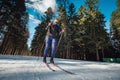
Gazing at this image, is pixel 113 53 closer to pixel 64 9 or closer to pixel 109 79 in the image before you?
pixel 64 9

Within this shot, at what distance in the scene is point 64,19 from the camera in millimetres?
30859

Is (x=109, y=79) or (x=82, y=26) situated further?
(x=82, y=26)

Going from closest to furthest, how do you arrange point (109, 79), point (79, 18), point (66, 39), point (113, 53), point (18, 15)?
1. point (109, 79)
2. point (18, 15)
3. point (66, 39)
4. point (79, 18)
5. point (113, 53)

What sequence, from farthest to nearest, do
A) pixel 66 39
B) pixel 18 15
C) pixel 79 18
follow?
pixel 79 18 → pixel 66 39 → pixel 18 15

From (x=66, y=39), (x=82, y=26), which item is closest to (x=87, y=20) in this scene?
(x=82, y=26)

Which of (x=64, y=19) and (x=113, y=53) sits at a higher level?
(x=64, y=19)

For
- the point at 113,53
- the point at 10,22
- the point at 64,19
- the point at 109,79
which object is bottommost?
the point at 109,79

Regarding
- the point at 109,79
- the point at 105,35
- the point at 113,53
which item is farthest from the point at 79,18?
the point at 109,79

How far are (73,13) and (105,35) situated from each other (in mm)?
8154

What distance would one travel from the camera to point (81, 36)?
31234mm

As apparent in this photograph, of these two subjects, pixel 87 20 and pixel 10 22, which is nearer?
pixel 10 22

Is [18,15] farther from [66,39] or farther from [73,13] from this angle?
[73,13]

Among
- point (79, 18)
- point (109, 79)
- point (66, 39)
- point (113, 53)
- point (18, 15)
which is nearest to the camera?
point (109, 79)

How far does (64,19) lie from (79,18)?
3663mm
